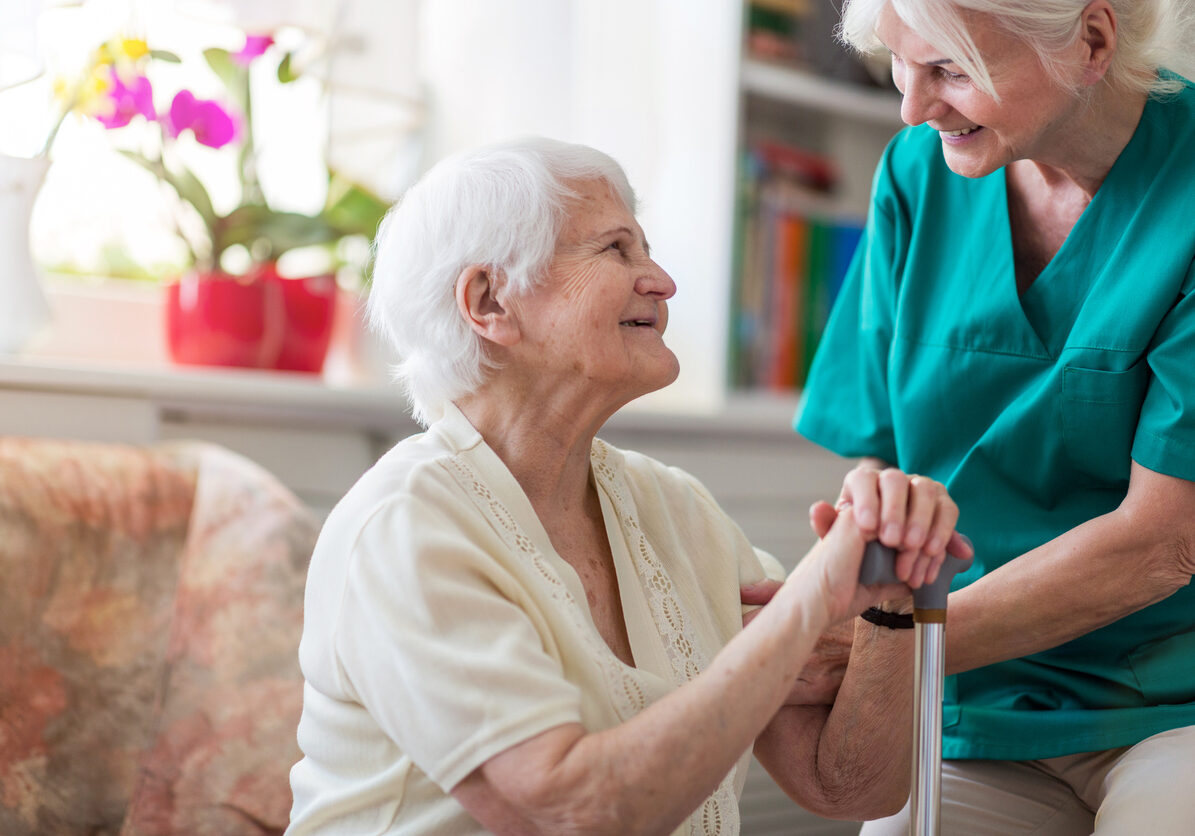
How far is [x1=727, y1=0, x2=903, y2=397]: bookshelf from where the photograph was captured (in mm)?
2619

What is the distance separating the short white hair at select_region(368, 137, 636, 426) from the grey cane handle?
0.42 m

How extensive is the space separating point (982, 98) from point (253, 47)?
1.34m

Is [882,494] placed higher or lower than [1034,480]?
higher

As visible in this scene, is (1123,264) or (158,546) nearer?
(1123,264)

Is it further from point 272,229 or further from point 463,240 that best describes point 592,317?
point 272,229

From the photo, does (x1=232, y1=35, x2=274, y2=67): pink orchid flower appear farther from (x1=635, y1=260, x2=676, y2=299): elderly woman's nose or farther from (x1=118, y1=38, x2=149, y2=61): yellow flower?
(x1=635, y1=260, x2=676, y2=299): elderly woman's nose

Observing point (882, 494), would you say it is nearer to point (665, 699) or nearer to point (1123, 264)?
point (665, 699)

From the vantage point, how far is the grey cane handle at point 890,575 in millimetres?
1012

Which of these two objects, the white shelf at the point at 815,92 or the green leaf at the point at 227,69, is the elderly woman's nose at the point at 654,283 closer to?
the green leaf at the point at 227,69

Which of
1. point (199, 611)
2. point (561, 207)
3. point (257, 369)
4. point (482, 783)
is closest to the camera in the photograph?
point (482, 783)

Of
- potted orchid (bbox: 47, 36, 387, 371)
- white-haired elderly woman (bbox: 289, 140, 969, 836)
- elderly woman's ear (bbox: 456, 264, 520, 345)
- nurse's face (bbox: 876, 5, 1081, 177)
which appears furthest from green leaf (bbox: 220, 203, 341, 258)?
nurse's face (bbox: 876, 5, 1081, 177)

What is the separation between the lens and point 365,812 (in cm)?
107

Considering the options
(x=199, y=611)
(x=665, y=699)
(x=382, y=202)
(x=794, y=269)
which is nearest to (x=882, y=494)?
(x=665, y=699)

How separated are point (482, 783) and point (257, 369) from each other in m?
1.23
